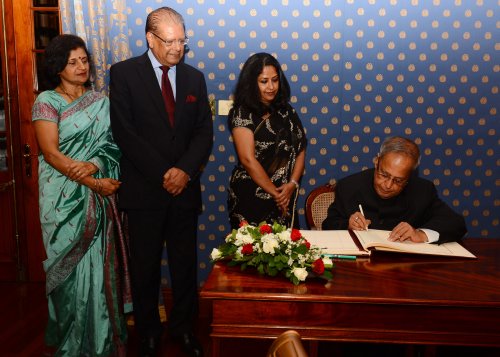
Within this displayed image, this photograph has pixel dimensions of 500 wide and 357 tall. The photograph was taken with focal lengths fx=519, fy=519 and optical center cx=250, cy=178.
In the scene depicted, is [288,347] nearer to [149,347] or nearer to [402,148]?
[402,148]

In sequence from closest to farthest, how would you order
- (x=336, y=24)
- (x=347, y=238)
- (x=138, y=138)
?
(x=347, y=238) → (x=138, y=138) → (x=336, y=24)

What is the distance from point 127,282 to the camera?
290 centimetres

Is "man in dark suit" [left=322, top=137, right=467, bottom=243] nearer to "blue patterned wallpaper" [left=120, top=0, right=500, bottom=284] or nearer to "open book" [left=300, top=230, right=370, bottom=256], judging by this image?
"open book" [left=300, top=230, right=370, bottom=256]

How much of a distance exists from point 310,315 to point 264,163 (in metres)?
1.42

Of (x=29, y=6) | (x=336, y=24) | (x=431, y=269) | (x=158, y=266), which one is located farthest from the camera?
(x=29, y=6)

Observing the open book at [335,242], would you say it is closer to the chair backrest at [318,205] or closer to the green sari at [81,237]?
the chair backrest at [318,205]

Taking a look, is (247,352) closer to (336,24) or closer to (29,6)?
(336,24)

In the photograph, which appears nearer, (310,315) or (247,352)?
(310,315)

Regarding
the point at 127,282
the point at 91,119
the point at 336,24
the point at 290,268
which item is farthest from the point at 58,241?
the point at 336,24

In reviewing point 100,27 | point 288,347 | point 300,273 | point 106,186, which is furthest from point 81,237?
point 288,347

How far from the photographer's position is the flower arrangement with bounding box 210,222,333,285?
1709mm

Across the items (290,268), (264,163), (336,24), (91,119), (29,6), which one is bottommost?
(290,268)

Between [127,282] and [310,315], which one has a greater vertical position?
[310,315]

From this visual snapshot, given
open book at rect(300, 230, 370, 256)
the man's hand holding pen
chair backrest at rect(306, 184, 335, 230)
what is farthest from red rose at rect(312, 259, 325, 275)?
chair backrest at rect(306, 184, 335, 230)
